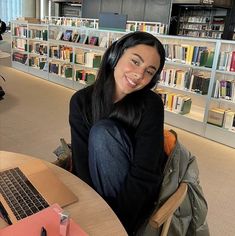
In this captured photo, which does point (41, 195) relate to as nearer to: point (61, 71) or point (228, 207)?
point (228, 207)

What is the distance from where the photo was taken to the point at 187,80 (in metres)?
3.61

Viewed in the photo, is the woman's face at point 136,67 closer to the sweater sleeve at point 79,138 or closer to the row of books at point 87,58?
the sweater sleeve at point 79,138

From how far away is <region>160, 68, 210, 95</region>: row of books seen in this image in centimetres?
346

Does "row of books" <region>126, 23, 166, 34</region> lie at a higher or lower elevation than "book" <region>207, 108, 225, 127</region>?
higher

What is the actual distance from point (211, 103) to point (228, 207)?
1606 millimetres

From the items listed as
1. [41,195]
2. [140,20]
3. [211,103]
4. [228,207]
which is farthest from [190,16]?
[41,195]

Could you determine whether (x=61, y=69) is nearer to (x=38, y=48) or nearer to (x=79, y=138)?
→ (x=38, y=48)

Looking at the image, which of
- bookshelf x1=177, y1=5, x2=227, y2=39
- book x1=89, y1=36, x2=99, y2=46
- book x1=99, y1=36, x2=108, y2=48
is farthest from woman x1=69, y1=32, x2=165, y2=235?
bookshelf x1=177, y1=5, x2=227, y2=39

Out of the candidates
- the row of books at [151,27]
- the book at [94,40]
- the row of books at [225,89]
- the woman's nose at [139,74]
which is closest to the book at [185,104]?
the row of books at [225,89]

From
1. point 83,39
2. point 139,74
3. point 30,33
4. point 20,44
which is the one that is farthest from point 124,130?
point 20,44

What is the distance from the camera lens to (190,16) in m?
8.28

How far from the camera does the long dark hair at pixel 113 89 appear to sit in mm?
1151

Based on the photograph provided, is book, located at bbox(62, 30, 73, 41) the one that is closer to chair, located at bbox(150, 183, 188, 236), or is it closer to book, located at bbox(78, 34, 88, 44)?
book, located at bbox(78, 34, 88, 44)

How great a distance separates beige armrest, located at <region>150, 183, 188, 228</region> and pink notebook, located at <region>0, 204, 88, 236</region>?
221mm
